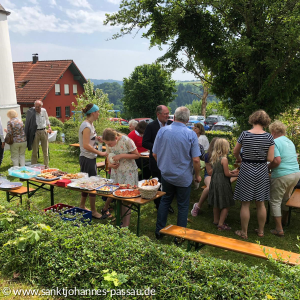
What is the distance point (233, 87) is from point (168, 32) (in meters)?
2.06

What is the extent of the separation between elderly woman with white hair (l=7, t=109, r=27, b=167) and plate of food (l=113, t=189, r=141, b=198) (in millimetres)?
4904

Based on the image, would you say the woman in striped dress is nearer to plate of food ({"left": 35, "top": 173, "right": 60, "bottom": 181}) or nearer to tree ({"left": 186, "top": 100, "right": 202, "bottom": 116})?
plate of food ({"left": 35, "top": 173, "right": 60, "bottom": 181})

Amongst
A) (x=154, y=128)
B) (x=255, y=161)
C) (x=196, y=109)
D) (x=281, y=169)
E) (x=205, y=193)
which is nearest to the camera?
(x=255, y=161)

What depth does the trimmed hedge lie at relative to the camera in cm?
258

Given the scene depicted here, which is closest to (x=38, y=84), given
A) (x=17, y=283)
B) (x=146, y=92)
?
(x=146, y=92)

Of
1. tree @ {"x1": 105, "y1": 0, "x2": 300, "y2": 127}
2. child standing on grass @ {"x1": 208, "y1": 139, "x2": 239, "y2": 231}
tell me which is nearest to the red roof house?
tree @ {"x1": 105, "y1": 0, "x2": 300, "y2": 127}

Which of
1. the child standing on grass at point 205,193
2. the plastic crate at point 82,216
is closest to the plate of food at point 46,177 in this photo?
the plastic crate at point 82,216

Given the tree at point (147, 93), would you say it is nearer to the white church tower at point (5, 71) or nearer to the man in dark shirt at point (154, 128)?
the white church tower at point (5, 71)

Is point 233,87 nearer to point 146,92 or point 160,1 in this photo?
point 160,1

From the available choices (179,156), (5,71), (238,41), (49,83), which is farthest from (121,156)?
(49,83)

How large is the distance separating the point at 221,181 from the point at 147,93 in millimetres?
38211

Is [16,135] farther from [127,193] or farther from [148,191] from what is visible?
[148,191]

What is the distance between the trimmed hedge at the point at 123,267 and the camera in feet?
8.47

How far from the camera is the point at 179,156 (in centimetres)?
431
